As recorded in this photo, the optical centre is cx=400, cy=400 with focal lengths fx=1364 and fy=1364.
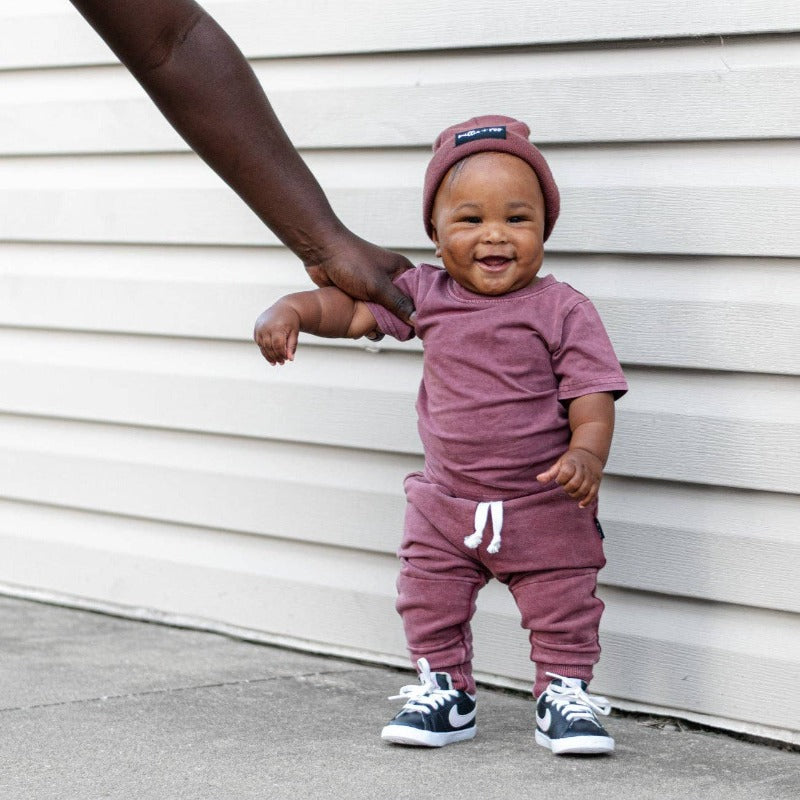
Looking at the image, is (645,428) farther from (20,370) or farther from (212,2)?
(20,370)

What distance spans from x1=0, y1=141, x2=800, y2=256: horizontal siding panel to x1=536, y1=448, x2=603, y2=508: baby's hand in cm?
65

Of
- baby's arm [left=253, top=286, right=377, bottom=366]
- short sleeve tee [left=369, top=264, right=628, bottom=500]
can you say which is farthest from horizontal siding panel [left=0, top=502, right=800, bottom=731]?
baby's arm [left=253, top=286, right=377, bottom=366]

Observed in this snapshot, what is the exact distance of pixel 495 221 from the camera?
267 cm

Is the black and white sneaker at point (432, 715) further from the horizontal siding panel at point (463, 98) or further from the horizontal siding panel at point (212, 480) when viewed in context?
the horizontal siding panel at point (463, 98)

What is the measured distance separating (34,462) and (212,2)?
1.43m

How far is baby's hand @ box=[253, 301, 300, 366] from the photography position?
2666 millimetres

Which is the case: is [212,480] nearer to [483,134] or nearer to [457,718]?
[457,718]

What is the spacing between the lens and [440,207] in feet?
9.09

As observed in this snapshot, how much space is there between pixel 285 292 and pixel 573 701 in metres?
1.38

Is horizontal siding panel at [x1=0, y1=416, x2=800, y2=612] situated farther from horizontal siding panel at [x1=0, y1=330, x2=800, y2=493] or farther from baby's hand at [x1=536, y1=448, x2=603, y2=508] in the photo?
baby's hand at [x1=536, y1=448, x2=603, y2=508]

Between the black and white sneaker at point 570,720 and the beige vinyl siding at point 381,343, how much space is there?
38 cm

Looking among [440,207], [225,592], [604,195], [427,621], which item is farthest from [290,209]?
[225,592]

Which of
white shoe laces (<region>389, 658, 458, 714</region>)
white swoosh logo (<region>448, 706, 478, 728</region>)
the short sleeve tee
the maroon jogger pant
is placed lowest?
white swoosh logo (<region>448, 706, 478, 728</region>)

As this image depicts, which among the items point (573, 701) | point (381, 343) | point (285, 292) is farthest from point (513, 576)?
point (285, 292)
